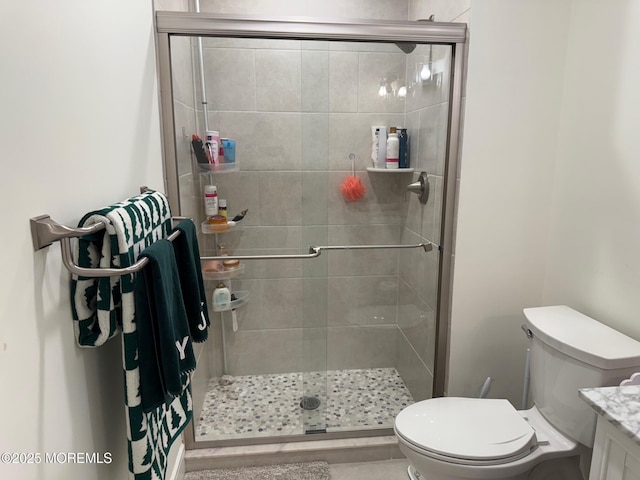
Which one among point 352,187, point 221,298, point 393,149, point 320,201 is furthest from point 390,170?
point 221,298

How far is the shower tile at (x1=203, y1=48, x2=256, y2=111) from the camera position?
6.91ft

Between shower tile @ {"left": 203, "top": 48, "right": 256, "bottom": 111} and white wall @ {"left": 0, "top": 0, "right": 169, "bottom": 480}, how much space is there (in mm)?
921

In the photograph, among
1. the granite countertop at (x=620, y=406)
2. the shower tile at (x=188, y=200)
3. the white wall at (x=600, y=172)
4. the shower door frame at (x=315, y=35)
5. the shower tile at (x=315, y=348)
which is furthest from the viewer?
the shower tile at (x=315, y=348)

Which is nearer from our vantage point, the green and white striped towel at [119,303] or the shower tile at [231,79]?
the green and white striped towel at [119,303]

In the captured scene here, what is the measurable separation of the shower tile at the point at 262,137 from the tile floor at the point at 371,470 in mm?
1511

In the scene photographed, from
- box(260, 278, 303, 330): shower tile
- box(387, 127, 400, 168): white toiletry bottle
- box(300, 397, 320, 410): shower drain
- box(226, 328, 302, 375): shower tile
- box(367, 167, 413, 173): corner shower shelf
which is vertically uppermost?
box(387, 127, 400, 168): white toiletry bottle

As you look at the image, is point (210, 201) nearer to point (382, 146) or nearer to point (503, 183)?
point (382, 146)

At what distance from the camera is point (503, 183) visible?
180 centimetres

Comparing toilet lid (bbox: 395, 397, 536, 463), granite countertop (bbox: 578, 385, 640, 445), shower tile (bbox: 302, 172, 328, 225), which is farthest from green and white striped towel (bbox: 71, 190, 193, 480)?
shower tile (bbox: 302, 172, 328, 225)

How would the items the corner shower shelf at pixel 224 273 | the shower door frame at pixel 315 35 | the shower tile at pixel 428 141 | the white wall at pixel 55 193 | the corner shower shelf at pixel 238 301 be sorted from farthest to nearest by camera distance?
1. the corner shower shelf at pixel 238 301
2. the corner shower shelf at pixel 224 273
3. the shower tile at pixel 428 141
4. the shower door frame at pixel 315 35
5. the white wall at pixel 55 193

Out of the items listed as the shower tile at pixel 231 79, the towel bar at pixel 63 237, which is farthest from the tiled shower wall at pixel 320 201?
the towel bar at pixel 63 237

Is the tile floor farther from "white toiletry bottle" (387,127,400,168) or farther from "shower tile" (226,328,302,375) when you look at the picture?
"white toiletry bottle" (387,127,400,168)

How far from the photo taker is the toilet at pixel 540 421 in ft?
4.33

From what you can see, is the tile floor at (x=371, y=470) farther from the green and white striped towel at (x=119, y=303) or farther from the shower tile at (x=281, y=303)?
the green and white striped towel at (x=119, y=303)
